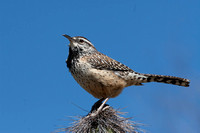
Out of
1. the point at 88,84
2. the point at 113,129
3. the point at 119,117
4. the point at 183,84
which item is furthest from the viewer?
the point at 183,84

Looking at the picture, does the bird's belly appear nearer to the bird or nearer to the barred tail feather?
the bird

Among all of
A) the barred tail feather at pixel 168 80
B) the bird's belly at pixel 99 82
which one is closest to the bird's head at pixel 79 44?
the bird's belly at pixel 99 82

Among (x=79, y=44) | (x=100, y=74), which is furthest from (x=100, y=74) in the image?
(x=79, y=44)

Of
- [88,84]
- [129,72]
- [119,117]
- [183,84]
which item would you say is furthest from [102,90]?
[183,84]

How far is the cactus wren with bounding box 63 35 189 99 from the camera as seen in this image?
436 cm

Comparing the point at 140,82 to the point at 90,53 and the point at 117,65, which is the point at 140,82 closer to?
the point at 117,65

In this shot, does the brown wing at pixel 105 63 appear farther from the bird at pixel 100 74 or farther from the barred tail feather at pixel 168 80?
the barred tail feather at pixel 168 80

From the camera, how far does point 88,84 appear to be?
4.36m

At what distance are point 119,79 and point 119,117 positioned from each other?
1124mm

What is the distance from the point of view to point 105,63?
4.63 m

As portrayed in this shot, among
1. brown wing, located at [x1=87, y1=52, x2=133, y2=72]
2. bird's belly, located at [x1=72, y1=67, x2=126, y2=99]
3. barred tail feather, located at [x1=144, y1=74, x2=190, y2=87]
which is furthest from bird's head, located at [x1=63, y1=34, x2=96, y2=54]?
barred tail feather, located at [x1=144, y1=74, x2=190, y2=87]

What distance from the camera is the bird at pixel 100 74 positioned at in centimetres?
436

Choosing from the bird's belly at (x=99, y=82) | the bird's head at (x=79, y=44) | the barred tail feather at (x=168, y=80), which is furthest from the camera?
the bird's head at (x=79, y=44)

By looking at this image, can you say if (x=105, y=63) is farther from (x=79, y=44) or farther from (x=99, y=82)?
(x=79, y=44)
